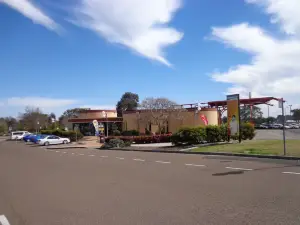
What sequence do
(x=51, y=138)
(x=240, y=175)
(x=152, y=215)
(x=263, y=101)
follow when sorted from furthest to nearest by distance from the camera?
(x=263, y=101), (x=51, y=138), (x=240, y=175), (x=152, y=215)

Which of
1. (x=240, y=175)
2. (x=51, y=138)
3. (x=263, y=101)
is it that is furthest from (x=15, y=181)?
(x=263, y=101)

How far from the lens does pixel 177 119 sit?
45562mm


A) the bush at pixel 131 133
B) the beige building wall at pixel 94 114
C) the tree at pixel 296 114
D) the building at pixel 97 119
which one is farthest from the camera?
the tree at pixel 296 114

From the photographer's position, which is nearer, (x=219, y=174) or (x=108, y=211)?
(x=108, y=211)

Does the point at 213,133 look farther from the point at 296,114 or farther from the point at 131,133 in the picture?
the point at 296,114

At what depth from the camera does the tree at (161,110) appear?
45.2 meters

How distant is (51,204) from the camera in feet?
25.5

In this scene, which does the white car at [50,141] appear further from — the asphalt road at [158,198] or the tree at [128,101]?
the tree at [128,101]

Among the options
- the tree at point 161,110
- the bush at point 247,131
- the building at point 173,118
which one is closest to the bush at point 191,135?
the bush at point 247,131

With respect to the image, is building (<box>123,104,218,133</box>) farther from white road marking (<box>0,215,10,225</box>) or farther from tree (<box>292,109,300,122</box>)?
tree (<box>292,109,300,122</box>)

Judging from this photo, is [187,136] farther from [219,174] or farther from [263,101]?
[263,101]

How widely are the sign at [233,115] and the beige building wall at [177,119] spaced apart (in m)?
16.5

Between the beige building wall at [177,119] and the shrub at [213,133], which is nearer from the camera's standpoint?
the shrub at [213,133]

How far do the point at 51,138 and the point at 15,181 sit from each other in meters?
34.0
